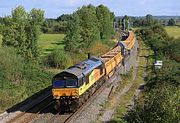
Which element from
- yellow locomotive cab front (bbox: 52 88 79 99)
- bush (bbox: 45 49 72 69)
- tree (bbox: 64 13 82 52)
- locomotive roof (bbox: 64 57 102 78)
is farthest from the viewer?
tree (bbox: 64 13 82 52)

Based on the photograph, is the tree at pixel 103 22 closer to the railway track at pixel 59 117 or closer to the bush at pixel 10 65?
the bush at pixel 10 65

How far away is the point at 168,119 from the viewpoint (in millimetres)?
17328

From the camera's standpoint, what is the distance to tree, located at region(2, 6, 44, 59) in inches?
1607

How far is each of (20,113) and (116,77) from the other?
18.2m

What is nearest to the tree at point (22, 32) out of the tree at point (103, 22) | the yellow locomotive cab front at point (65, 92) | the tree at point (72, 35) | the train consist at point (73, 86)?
the train consist at point (73, 86)

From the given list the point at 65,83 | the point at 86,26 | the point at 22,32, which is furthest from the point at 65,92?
the point at 86,26

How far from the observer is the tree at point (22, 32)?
40812mm

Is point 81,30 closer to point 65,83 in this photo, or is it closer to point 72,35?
point 72,35

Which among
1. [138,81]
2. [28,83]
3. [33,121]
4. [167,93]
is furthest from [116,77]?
[167,93]

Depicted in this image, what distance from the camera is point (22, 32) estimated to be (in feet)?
135

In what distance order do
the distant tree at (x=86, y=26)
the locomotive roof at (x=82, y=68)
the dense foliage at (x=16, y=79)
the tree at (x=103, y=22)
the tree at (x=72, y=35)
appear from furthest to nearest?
the tree at (x=103, y=22) → the distant tree at (x=86, y=26) → the tree at (x=72, y=35) → the dense foliage at (x=16, y=79) → the locomotive roof at (x=82, y=68)

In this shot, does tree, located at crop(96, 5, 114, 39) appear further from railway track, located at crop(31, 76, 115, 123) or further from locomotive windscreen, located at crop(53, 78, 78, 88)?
locomotive windscreen, located at crop(53, 78, 78, 88)

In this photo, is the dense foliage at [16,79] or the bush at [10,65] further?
the bush at [10,65]

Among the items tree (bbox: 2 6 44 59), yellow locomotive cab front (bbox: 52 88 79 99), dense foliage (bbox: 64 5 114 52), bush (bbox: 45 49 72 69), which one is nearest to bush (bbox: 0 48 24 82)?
tree (bbox: 2 6 44 59)
